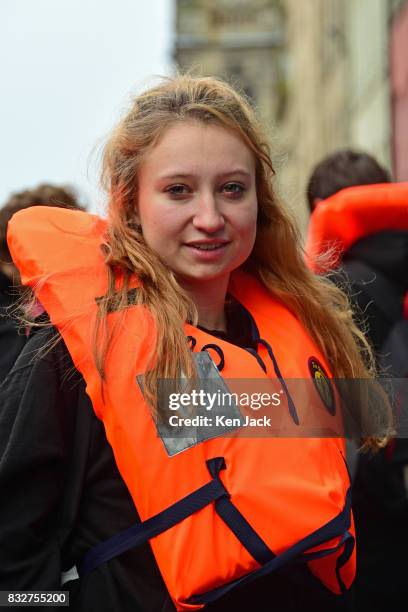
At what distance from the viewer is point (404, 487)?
3498mm

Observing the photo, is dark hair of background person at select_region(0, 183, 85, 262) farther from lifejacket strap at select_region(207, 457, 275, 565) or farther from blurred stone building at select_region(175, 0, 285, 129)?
blurred stone building at select_region(175, 0, 285, 129)

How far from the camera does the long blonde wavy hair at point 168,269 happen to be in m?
2.13

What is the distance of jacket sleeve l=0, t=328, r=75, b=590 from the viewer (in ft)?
6.57

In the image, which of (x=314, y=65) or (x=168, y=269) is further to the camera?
(x=314, y=65)

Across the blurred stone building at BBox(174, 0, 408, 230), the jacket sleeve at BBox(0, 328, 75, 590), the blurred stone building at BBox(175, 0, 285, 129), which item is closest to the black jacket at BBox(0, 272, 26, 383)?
the jacket sleeve at BBox(0, 328, 75, 590)

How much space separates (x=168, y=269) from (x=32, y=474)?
566 mm

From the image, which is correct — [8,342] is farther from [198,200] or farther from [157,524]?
[157,524]

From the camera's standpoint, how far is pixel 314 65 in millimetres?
35188

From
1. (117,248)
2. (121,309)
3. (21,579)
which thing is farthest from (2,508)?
(117,248)

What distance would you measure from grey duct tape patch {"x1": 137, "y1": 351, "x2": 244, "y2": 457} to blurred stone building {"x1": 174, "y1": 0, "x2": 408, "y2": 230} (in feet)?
2.37

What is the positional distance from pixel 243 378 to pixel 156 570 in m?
0.46

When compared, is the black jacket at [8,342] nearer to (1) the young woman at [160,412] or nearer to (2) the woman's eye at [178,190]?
(1) the young woman at [160,412]

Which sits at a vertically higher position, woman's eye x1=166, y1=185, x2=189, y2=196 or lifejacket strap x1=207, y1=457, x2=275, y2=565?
woman's eye x1=166, y1=185, x2=189, y2=196

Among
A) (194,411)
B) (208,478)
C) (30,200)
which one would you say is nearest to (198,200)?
(194,411)
